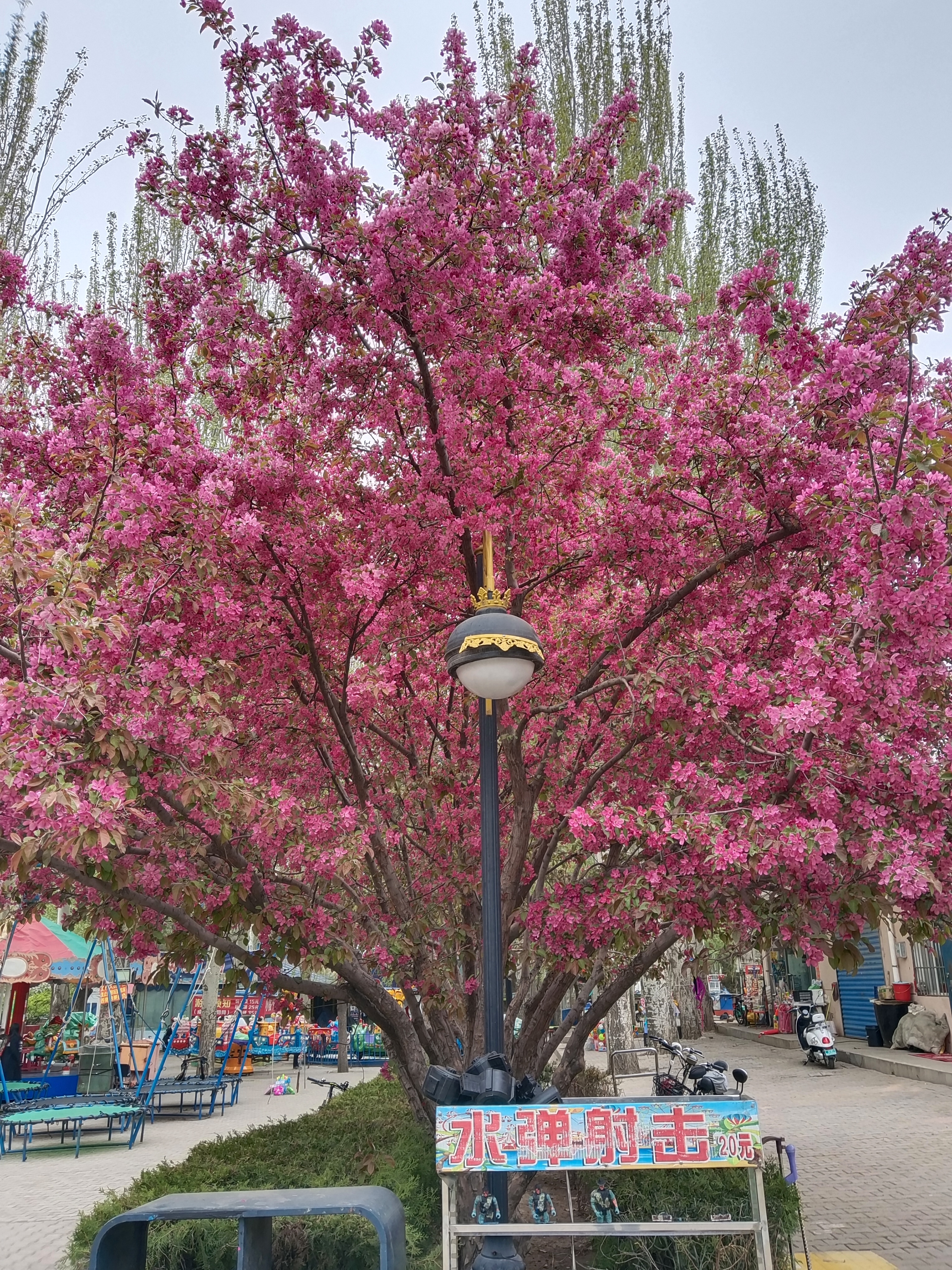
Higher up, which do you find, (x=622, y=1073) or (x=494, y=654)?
(x=494, y=654)

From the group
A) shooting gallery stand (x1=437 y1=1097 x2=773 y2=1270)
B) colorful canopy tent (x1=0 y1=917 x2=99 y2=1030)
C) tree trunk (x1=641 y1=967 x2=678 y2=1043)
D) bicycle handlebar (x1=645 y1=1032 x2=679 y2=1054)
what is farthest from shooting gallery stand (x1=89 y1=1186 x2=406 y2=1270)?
tree trunk (x1=641 y1=967 x2=678 y2=1043)

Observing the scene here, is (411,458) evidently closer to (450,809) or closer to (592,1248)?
(450,809)

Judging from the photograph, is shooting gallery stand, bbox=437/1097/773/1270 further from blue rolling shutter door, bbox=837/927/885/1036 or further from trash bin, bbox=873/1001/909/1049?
blue rolling shutter door, bbox=837/927/885/1036

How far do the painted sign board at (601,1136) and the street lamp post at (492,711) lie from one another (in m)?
0.35

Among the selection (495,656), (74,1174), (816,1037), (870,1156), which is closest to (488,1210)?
(495,656)

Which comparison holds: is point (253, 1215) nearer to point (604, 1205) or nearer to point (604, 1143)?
point (604, 1143)

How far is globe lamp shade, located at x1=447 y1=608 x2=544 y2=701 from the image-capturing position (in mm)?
4801

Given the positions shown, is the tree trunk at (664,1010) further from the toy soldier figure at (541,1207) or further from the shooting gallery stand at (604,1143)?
the shooting gallery stand at (604,1143)

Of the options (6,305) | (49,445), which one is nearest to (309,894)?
(49,445)

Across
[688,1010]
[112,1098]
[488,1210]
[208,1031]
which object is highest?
[488,1210]

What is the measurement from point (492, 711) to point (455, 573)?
7.05 feet

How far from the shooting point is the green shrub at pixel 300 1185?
5.93 meters

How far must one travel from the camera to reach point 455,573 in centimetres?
708

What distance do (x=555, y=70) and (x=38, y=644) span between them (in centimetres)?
1246
